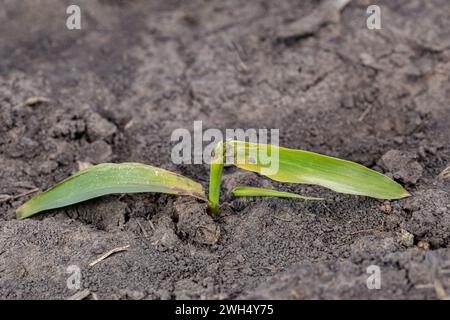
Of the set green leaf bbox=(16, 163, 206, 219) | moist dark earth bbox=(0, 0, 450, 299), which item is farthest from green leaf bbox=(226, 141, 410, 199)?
green leaf bbox=(16, 163, 206, 219)

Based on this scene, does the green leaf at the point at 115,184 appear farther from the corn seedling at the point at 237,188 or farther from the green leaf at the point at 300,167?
the green leaf at the point at 300,167

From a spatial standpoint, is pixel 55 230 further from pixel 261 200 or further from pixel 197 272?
pixel 261 200

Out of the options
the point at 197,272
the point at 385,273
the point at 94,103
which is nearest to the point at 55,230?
the point at 197,272

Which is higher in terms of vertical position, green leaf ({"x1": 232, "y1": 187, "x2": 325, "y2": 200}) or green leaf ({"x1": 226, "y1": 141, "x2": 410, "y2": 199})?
green leaf ({"x1": 226, "y1": 141, "x2": 410, "y2": 199})

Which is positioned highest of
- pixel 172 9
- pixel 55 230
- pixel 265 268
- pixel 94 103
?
pixel 172 9

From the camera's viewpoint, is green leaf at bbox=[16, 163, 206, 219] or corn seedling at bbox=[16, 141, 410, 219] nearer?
corn seedling at bbox=[16, 141, 410, 219]

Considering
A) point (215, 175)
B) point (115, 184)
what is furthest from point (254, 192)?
point (115, 184)

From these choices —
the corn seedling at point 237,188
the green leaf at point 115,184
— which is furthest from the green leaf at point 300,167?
the green leaf at point 115,184

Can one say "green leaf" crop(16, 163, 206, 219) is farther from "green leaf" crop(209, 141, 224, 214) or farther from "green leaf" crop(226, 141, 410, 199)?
"green leaf" crop(226, 141, 410, 199)
